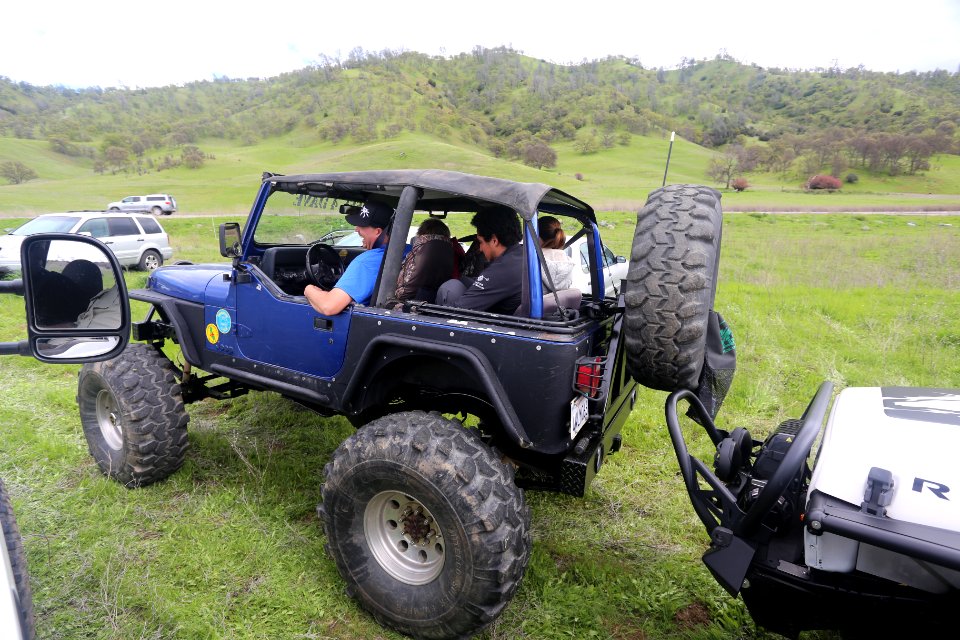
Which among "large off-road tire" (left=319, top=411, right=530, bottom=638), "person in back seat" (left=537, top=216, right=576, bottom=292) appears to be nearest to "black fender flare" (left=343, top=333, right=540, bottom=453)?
"large off-road tire" (left=319, top=411, right=530, bottom=638)

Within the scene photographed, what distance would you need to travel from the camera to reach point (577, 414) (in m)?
2.62

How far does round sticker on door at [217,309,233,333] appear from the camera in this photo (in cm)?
364

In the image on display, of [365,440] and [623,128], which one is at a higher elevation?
[623,128]

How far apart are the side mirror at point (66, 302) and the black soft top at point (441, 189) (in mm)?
1577

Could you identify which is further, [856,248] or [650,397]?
[856,248]

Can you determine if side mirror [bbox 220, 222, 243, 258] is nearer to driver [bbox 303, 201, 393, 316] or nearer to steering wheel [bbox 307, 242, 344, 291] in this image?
steering wheel [bbox 307, 242, 344, 291]

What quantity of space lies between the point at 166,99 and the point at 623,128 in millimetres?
113605

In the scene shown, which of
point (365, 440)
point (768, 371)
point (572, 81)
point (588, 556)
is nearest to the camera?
point (365, 440)

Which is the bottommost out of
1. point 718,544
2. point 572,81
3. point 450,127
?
point 718,544

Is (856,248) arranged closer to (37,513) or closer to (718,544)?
(718,544)

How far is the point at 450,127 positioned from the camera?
10550 centimetres

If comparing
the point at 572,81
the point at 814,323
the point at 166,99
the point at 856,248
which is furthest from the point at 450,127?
the point at 814,323

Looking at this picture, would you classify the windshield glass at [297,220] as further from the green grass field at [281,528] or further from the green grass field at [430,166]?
the green grass field at [430,166]

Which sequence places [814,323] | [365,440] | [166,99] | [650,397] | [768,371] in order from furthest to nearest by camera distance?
1. [166,99]
2. [814,323]
3. [768,371]
4. [650,397]
5. [365,440]
